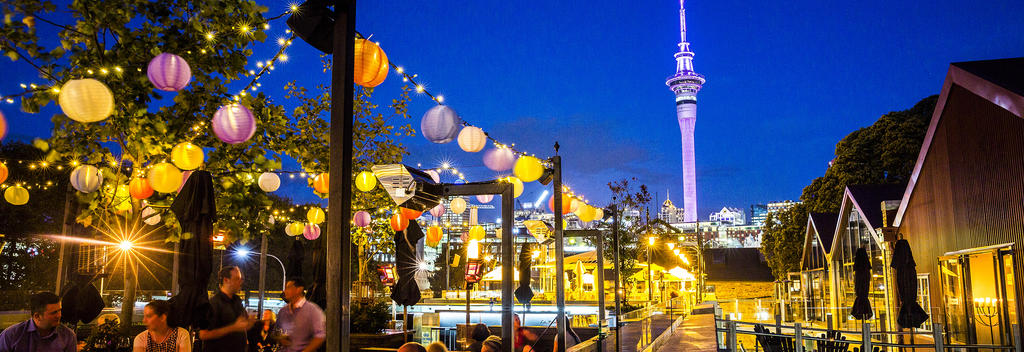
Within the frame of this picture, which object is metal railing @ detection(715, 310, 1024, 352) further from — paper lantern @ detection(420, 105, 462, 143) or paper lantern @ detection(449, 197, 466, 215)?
paper lantern @ detection(420, 105, 462, 143)

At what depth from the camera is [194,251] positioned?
19.1 ft

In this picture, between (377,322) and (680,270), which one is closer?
(377,322)

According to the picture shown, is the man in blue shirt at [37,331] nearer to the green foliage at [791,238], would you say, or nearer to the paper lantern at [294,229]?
the paper lantern at [294,229]

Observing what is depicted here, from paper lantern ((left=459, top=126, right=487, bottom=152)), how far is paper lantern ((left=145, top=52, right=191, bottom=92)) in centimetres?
333

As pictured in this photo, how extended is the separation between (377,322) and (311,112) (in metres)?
5.88

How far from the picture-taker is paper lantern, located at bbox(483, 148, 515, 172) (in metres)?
9.46

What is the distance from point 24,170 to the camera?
24.1 m

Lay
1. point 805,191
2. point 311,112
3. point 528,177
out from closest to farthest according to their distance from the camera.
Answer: point 528,177 → point 311,112 → point 805,191

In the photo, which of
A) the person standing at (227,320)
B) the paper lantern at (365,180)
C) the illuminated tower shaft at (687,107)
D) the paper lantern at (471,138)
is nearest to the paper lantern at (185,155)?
the person standing at (227,320)

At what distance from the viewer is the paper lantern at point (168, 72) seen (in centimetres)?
533

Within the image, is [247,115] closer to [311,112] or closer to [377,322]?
[377,322]

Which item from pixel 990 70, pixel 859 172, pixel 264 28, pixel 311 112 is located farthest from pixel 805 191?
pixel 264 28

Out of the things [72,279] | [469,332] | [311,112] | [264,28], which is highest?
[311,112]

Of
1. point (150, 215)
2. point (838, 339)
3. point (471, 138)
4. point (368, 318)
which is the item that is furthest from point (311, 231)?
point (838, 339)
